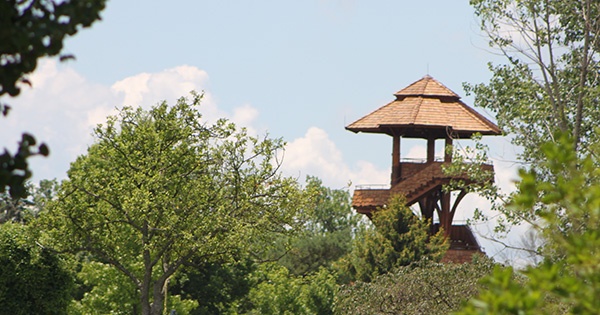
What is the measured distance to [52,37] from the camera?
5.70 m

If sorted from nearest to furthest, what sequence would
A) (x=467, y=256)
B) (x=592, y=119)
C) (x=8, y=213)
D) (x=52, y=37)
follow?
(x=52, y=37), (x=592, y=119), (x=467, y=256), (x=8, y=213)

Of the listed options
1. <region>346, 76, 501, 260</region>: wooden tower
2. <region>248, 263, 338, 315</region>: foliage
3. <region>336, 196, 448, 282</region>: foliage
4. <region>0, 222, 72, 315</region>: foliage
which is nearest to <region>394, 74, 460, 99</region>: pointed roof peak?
<region>346, 76, 501, 260</region>: wooden tower

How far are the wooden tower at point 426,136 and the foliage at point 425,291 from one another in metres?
16.0

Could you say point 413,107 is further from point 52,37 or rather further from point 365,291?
point 52,37

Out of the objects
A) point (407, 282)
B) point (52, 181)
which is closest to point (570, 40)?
point (407, 282)

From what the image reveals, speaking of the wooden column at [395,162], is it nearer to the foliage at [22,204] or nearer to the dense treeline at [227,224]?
the dense treeline at [227,224]

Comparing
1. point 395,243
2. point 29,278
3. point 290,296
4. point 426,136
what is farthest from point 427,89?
point 29,278

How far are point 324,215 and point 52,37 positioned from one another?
78331 mm

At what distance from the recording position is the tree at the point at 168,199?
3781 cm

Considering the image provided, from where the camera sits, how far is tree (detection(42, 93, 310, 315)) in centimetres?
3781

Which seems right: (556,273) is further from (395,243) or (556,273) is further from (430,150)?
(430,150)

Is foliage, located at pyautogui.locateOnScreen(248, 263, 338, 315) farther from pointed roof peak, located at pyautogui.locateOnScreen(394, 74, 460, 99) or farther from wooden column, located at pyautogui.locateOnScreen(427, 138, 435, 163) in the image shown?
pointed roof peak, located at pyautogui.locateOnScreen(394, 74, 460, 99)

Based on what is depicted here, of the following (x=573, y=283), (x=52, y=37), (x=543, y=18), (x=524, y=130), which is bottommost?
(x=573, y=283)

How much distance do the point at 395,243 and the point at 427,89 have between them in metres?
8.54
